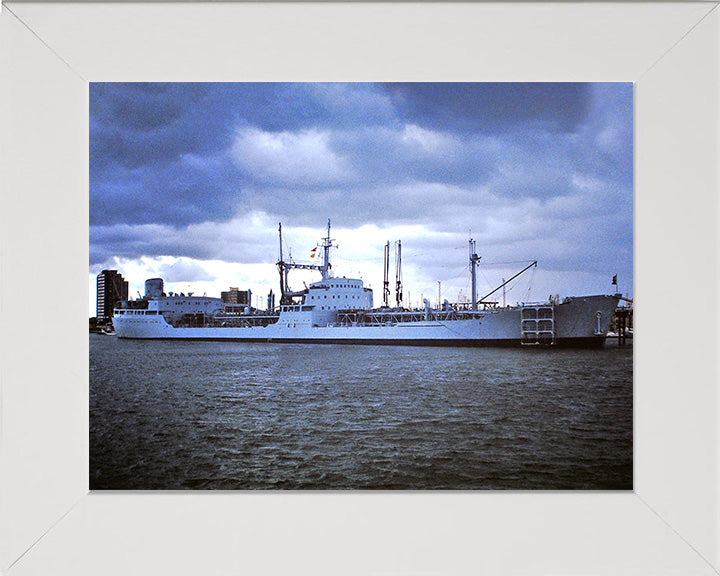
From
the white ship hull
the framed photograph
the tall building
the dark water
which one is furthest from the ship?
the framed photograph

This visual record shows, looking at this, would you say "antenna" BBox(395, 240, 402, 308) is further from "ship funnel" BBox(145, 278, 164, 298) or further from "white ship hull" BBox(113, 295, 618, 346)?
"ship funnel" BBox(145, 278, 164, 298)

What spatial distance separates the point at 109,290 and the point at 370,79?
63.1 ft

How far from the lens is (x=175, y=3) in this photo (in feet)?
6.16

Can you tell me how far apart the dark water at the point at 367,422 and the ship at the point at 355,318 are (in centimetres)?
136

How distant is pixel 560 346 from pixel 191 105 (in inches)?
453

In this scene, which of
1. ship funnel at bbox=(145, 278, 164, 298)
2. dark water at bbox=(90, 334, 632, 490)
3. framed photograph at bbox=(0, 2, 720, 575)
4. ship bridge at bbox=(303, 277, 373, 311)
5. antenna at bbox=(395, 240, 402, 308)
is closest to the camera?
framed photograph at bbox=(0, 2, 720, 575)

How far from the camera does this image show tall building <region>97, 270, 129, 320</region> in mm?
19375

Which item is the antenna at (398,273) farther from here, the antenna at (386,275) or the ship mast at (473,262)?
the ship mast at (473,262)

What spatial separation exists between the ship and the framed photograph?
11179 mm

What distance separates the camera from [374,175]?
10938mm

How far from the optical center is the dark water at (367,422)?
4.36 metres
